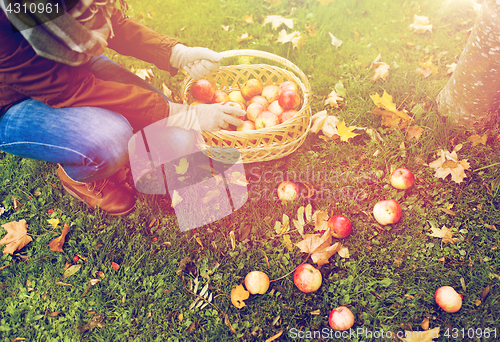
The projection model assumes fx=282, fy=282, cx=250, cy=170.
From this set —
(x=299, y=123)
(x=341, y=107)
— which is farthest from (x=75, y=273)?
(x=341, y=107)

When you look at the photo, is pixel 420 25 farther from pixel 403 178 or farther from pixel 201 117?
pixel 201 117

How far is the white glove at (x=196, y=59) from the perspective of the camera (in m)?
1.97

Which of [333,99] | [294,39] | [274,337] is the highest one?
[294,39]

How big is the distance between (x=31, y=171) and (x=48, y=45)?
156cm

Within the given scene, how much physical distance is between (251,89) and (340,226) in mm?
1311

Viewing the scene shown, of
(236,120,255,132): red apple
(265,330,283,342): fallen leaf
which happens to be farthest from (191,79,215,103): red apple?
(265,330,283,342): fallen leaf

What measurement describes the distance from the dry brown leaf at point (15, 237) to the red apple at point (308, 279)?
193 centimetres

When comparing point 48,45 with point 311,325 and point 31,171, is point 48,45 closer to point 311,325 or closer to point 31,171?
point 31,171

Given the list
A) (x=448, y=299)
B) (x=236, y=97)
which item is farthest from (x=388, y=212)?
(x=236, y=97)

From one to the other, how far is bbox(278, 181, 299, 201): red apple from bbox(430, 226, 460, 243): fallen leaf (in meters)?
0.94

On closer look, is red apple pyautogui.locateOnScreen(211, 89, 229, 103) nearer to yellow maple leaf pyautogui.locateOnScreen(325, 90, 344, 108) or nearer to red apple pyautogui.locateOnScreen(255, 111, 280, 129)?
red apple pyautogui.locateOnScreen(255, 111, 280, 129)

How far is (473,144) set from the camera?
2180 millimetres

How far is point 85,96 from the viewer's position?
1544 mm

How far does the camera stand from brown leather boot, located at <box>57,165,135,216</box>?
202 centimetres
